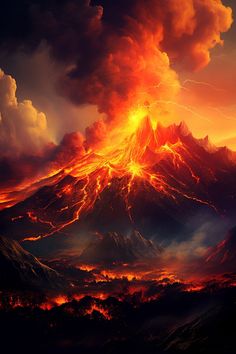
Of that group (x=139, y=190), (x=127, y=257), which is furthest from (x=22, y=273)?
(x=139, y=190)

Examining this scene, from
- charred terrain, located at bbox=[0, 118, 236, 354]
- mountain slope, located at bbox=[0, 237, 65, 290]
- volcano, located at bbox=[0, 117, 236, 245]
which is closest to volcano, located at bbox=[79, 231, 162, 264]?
charred terrain, located at bbox=[0, 118, 236, 354]

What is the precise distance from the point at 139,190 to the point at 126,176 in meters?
5.85

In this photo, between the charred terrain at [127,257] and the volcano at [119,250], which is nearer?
the charred terrain at [127,257]

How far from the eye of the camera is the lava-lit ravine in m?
93.6

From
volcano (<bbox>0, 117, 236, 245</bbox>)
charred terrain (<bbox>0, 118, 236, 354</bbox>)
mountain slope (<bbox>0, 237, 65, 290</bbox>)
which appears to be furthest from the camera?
volcano (<bbox>0, 117, 236, 245</bbox>)

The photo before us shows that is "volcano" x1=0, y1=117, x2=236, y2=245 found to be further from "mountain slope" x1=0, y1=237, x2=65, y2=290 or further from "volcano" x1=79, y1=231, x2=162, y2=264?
"mountain slope" x1=0, y1=237, x2=65, y2=290

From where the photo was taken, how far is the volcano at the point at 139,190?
8975cm

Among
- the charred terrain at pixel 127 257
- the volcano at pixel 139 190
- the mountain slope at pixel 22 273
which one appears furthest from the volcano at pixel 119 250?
the mountain slope at pixel 22 273

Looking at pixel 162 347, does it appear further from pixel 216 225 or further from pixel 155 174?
pixel 155 174

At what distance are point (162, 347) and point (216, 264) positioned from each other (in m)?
23.3

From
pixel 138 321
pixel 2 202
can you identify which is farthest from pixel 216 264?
pixel 2 202

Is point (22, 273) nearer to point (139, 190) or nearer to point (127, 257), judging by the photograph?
point (127, 257)

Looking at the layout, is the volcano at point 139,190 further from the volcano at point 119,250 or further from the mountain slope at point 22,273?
the mountain slope at point 22,273

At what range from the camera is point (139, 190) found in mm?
93062
